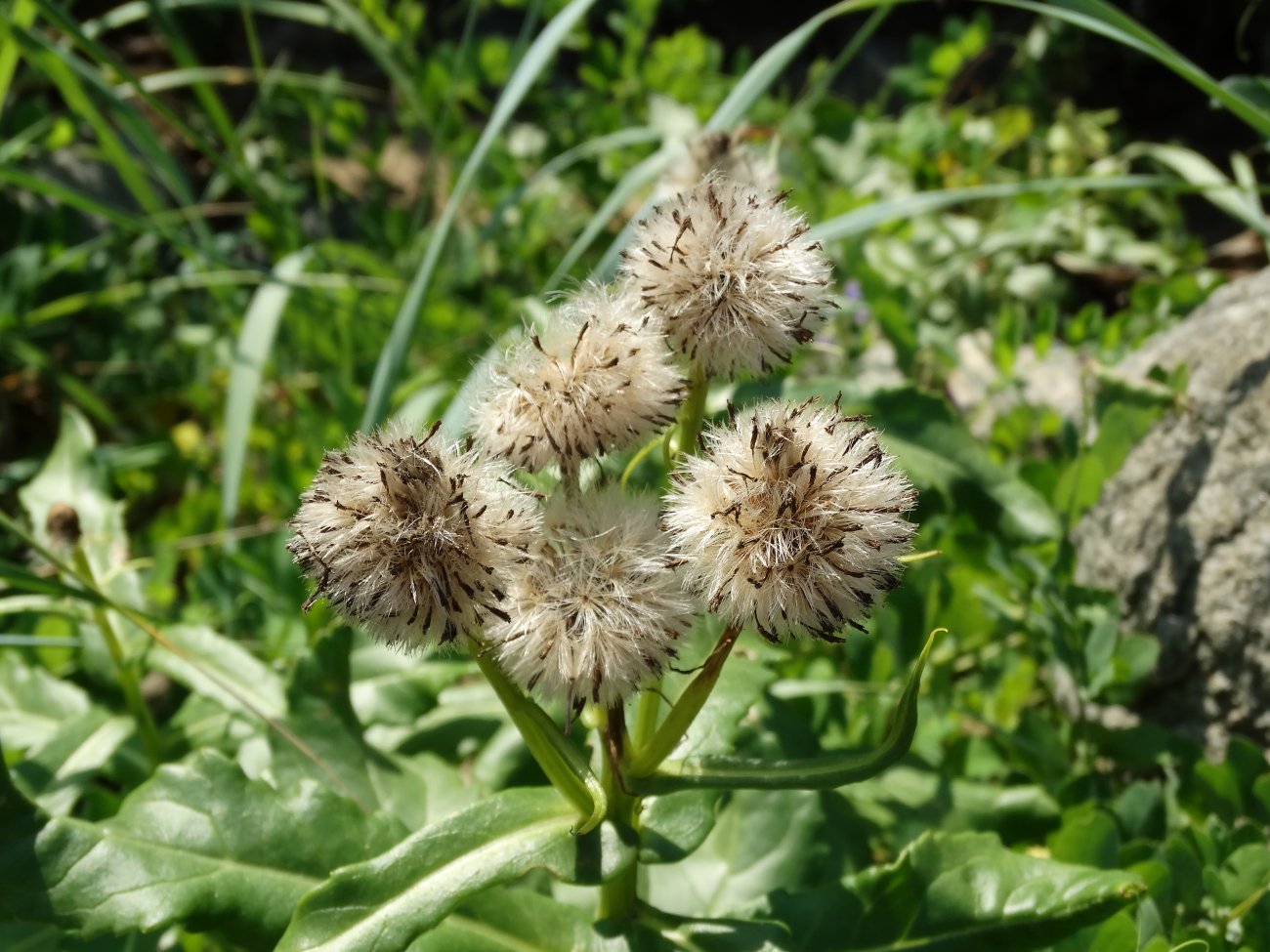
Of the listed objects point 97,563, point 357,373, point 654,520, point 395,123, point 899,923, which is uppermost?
point 395,123

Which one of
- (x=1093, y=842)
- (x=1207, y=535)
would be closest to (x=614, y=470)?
(x=1093, y=842)

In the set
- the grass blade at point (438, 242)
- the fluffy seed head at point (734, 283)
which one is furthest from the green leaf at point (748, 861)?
the grass blade at point (438, 242)

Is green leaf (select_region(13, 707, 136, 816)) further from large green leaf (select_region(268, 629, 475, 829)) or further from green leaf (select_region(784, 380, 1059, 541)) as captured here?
green leaf (select_region(784, 380, 1059, 541))

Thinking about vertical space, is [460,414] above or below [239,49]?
below

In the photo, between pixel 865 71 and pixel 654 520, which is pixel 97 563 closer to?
pixel 654 520

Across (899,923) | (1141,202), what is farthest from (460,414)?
(1141,202)

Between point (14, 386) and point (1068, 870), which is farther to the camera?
point (14, 386)

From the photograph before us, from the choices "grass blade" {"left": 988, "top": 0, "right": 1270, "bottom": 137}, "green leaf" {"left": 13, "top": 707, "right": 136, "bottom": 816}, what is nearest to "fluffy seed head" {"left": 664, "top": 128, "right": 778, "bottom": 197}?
"grass blade" {"left": 988, "top": 0, "right": 1270, "bottom": 137}
